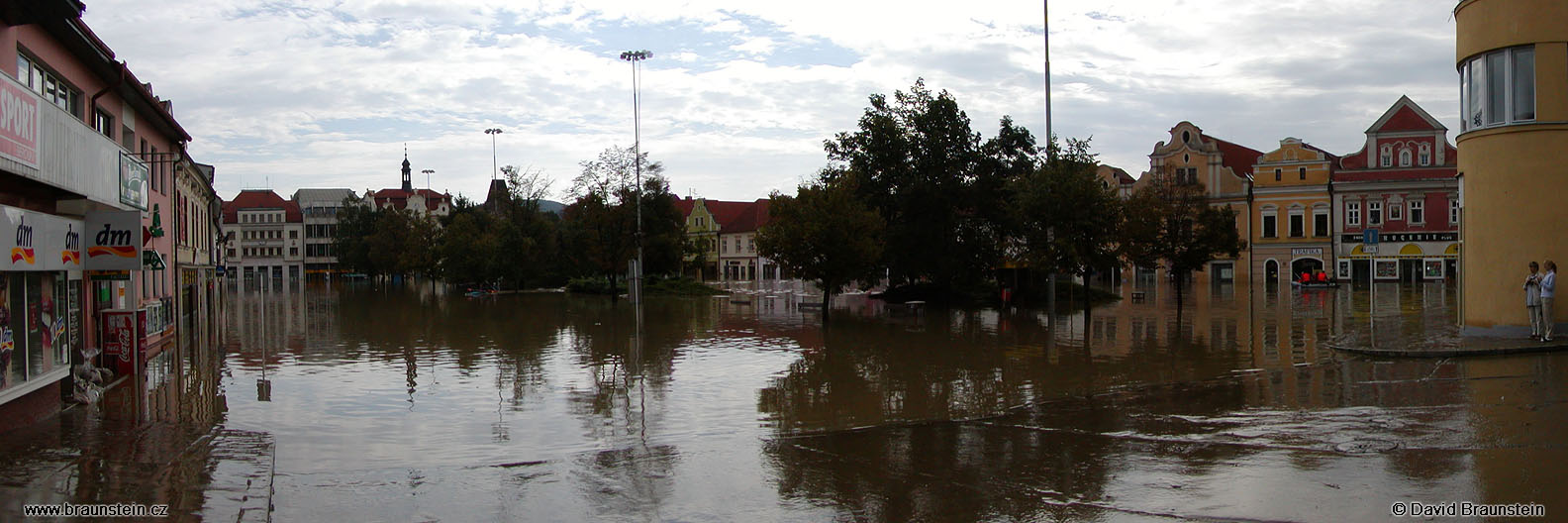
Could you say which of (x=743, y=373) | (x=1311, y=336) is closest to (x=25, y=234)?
(x=743, y=373)

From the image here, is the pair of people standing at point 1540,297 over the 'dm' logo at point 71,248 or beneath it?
beneath

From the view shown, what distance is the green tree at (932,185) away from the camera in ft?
135

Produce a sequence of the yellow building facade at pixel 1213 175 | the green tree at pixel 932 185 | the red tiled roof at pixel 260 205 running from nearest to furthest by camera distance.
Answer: the green tree at pixel 932 185
the yellow building facade at pixel 1213 175
the red tiled roof at pixel 260 205

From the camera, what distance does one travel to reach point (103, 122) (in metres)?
19.5

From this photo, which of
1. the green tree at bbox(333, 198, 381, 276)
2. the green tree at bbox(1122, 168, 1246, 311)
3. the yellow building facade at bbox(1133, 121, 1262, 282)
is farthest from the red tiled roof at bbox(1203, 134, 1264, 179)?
the green tree at bbox(333, 198, 381, 276)

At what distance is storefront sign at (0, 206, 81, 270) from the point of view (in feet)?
33.8

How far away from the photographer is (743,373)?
672 inches

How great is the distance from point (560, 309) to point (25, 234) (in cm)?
3085

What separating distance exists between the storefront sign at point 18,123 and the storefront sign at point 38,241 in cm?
60

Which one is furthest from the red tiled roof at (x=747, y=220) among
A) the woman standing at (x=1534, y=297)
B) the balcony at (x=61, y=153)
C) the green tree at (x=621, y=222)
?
the balcony at (x=61, y=153)

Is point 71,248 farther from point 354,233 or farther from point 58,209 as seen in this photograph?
point 354,233

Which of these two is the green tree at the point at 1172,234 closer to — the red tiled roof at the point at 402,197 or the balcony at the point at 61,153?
the balcony at the point at 61,153

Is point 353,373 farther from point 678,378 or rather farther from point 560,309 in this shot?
point 560,309

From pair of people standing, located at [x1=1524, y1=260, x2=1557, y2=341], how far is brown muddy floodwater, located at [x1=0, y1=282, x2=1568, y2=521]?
58.0 inches
